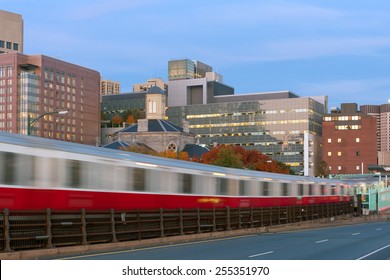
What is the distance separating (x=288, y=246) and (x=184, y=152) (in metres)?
126

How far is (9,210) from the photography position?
63.3ft

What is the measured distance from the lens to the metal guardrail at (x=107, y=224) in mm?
19422

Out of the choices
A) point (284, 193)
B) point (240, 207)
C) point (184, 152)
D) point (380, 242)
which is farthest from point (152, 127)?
point (380, 242)

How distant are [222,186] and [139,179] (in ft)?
31.8

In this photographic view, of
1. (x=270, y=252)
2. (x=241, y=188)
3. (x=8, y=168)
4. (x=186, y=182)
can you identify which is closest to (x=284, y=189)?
(x=241, y=188)

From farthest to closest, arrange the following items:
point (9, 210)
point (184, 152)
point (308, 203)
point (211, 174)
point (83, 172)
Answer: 1. point (184, 152)
2. point (308, 203)
3. point (211, 174)
4. point (83, 172)
5. point (9, 210)

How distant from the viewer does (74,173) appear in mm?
22797

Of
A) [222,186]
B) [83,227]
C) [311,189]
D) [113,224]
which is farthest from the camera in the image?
[311,189]

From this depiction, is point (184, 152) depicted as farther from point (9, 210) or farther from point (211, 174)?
point (9, 210)

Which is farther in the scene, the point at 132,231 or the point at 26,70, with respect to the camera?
the point at 26,70

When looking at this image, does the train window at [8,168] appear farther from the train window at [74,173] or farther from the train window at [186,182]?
the train window at [186,182]

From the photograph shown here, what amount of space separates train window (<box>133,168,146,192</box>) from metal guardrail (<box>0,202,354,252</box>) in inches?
46.7

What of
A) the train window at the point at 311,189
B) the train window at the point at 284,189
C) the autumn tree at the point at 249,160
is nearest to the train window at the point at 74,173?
the train window at the point at 284,189

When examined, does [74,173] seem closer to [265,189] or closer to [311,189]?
[265,189]
